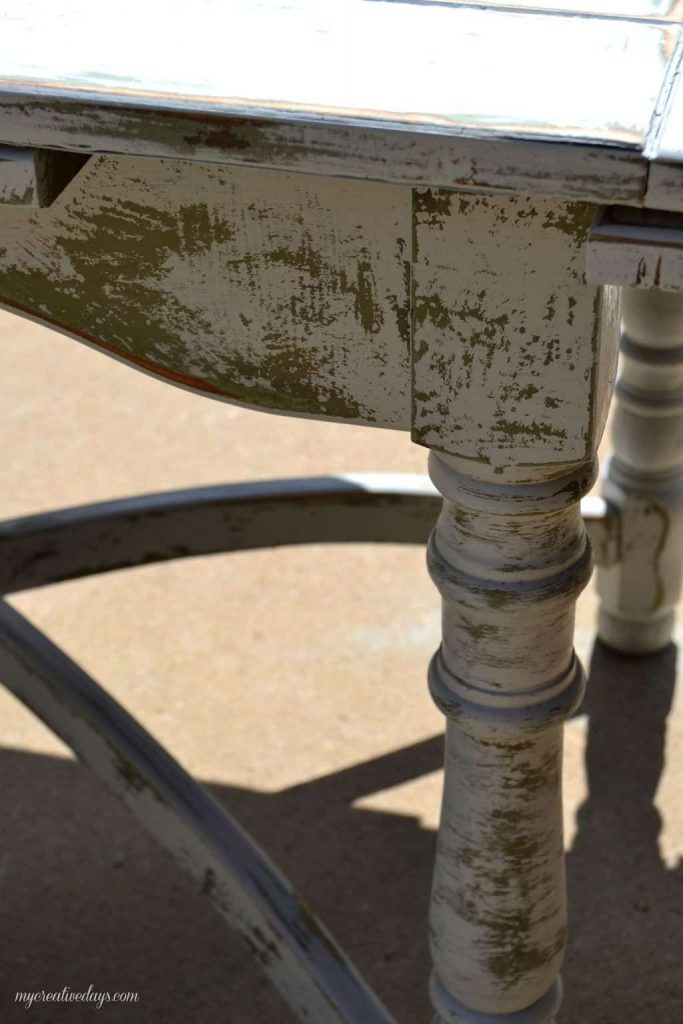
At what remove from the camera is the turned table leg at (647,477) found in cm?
144

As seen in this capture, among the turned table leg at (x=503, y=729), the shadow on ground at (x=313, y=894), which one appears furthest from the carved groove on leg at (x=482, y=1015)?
the shadow on ground at (x=313, y=894)

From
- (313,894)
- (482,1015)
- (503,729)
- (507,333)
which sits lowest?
(313,894)

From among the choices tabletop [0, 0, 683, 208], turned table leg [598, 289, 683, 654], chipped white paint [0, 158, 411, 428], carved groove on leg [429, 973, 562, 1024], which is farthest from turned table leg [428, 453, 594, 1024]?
turned table leg [598, 289, 683, 654]

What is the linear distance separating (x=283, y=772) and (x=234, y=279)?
0.90 meters

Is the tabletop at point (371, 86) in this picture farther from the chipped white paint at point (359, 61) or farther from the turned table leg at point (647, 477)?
the turned table leg at point (647, 477)

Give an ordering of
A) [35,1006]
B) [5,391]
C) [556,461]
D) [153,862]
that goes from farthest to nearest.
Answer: [5,391]
[153,862]
[35,1006]
[556,461]

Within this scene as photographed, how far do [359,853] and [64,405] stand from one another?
1.06m

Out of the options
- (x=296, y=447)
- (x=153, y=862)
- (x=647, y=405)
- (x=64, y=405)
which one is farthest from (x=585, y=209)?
(x=64, y=405)

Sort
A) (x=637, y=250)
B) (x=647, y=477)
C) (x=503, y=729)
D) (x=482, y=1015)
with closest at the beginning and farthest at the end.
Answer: (x=637, y=250) → (x=503, y=729) → (x=482, y=1015) → (x=647, y=477)

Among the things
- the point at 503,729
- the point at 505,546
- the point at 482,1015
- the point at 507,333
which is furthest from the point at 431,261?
the point at 482,1015

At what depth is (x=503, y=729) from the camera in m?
0.85

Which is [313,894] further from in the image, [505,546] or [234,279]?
[234,279]

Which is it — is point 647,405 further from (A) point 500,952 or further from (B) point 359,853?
(A) point 500,952

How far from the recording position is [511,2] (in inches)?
28.7
